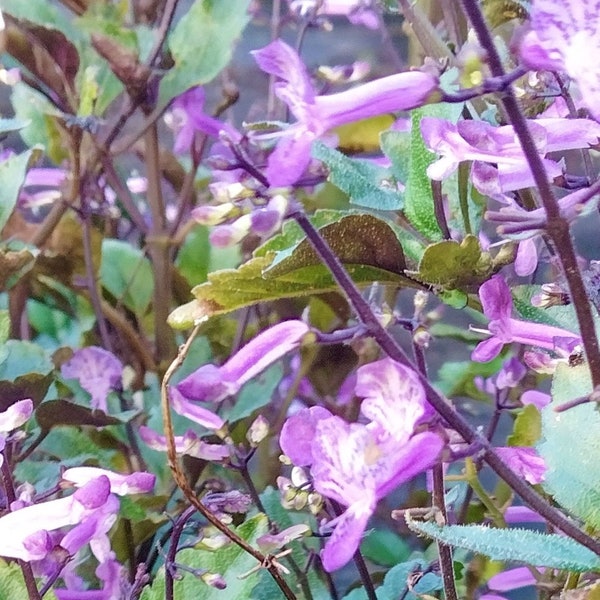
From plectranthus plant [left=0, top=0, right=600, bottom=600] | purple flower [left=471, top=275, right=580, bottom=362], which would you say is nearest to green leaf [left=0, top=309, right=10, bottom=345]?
Result: plectranthus plant [left=0, top=0, right=600, bottom=600]

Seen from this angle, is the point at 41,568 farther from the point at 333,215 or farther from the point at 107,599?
the point at 333,215

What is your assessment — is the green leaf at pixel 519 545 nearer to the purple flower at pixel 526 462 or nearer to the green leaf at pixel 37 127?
the purple flower at pixel 526 462

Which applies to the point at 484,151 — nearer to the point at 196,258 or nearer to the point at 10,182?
the point at 10,182

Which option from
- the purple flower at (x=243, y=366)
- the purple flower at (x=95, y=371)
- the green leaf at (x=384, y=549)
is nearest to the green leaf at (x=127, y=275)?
the purple flower at (x=95, y=371)

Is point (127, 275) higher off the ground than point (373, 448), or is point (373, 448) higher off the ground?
point (373, 448)

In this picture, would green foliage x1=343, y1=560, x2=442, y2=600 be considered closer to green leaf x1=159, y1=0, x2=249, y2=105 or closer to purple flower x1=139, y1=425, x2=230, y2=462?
purple flower x1=139, y1=425, x2=230, y2=462

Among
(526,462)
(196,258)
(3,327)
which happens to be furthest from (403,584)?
(196,258)

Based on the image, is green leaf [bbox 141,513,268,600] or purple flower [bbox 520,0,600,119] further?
green leaf [bbox 141,513,268,600]
